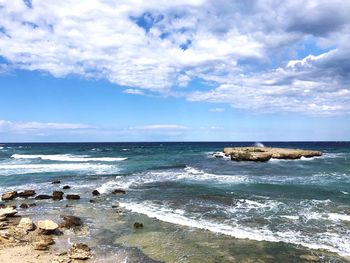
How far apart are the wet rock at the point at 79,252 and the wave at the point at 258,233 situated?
18.9ft

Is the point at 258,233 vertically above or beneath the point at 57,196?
beneath

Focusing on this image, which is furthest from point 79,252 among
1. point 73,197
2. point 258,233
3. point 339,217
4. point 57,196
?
point 339,217

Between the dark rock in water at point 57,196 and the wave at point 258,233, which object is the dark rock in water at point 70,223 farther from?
the dark rock in water at point 57,196

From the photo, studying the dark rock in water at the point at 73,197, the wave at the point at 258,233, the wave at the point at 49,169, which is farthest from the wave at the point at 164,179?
the wave at the point at 258,233

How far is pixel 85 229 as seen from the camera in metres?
19.0

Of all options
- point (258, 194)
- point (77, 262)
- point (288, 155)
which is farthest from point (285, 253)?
point (288, 155)

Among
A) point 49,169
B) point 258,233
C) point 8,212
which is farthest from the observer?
point 49,169

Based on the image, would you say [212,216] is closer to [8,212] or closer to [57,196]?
[8,212]

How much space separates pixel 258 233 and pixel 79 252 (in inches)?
328

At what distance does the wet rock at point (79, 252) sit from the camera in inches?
576

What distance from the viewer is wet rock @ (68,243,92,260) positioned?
1462 centimetres

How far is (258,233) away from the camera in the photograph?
1798cm

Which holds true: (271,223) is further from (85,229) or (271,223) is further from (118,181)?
(118,181)

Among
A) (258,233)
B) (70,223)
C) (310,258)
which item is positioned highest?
(70,223)
